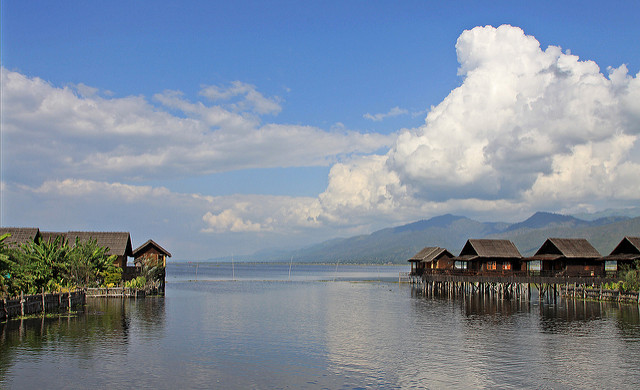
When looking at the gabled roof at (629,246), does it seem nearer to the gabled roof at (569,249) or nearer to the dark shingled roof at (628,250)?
the dark shingled roof at (628,250)

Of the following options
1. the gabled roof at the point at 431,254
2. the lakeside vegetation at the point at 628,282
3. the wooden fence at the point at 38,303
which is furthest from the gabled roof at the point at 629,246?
the wooden fence at the point at 38,303

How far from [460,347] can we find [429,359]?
4.41m

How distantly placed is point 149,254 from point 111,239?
6986mm

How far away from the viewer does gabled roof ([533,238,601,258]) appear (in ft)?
226

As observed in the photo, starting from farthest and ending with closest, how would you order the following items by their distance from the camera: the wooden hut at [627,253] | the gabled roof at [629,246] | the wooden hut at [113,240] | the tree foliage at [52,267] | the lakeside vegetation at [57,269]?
the gabled roof at [629,246]
the wooden hut at [113,240]
the wooden hut at [627,253]
the lakeside vegetation at [57,269]
the tree foliage at [52,267]

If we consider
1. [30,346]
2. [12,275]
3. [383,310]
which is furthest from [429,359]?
[12,275]

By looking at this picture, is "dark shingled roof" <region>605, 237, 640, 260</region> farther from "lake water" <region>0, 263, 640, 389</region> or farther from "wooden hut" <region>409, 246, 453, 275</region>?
"wooden hut" <region>409, 246, 453, 275</region>

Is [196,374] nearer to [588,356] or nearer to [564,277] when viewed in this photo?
A: [588,356]

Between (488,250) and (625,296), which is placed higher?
(488,250)

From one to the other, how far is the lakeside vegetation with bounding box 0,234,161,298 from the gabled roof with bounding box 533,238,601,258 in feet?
167

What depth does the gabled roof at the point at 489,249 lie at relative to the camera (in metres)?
72.6

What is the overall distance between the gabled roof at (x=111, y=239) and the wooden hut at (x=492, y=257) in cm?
4353

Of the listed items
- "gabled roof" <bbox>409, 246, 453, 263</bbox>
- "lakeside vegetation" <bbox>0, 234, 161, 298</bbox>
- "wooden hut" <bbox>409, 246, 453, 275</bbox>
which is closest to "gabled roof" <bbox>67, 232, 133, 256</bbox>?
"lakeside vegetation" <bbox>0, 234, 161, 298</bbox>

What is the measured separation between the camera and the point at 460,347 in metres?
33.0
